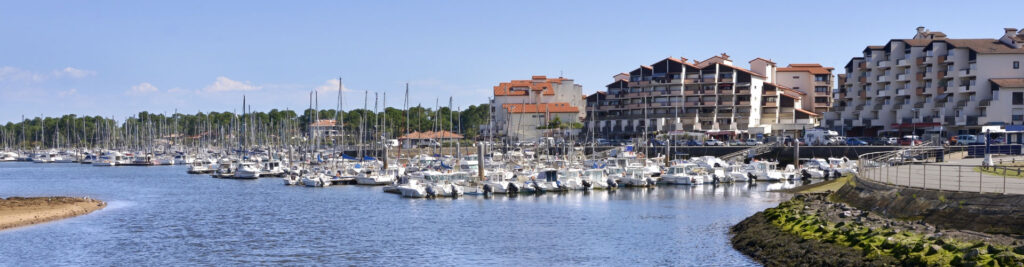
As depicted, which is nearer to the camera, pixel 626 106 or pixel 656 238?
pixel 656 238

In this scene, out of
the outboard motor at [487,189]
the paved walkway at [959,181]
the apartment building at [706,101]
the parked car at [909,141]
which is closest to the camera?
the paved walkway at [959,181]

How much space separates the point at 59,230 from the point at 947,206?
43659 mm

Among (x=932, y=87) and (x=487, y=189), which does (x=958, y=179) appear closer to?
(x=487, y=189)

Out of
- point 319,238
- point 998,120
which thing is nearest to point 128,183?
point 319,238

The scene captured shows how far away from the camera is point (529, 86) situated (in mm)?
176125

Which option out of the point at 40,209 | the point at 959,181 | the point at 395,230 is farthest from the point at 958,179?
the point at 40,209

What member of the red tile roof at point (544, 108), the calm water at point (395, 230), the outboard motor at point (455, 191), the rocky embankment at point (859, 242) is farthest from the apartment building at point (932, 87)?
the rocky embankment at point (859, 242)

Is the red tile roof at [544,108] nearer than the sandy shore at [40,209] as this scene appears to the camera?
No

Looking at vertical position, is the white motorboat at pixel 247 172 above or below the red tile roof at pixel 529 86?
below

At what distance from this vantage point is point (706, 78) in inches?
5738

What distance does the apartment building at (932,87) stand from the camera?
10556 centimetres

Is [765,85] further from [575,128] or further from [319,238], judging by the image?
[319,238]

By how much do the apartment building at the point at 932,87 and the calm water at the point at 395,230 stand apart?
155 feet

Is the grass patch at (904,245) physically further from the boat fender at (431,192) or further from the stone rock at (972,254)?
the boat fender at (431,192)
